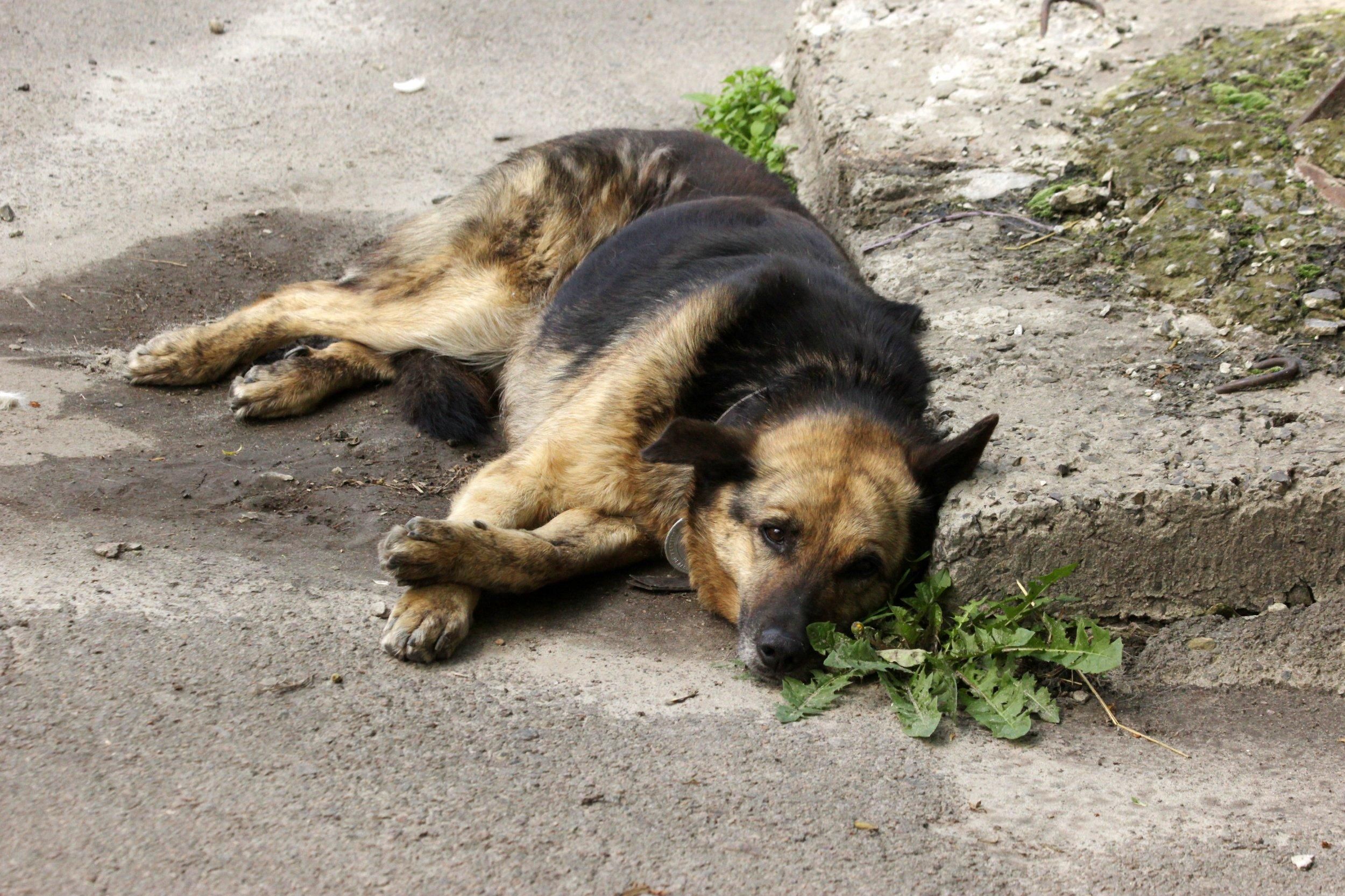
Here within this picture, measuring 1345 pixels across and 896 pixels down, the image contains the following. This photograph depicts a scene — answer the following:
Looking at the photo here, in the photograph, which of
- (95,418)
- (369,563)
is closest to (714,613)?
(369,563)

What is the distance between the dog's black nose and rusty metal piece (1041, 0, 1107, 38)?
14.4 feet

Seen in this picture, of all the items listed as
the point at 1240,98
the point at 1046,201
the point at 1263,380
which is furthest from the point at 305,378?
the point at 1240,98

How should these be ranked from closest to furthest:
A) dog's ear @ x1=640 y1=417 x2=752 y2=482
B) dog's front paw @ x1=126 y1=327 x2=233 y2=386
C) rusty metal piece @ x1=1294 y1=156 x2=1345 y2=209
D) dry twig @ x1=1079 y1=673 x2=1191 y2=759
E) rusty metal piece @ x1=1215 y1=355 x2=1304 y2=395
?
dry twig @ x1=1079 y1=673 x2=1191 y2=759
dog's ear @ x1=640 y1=417 x2=752 y2=482
rusty metal piece @ x1=1215 y1=355 x2=1304 y2=395
rusty metal piece @ x1=1294 y1=156 x2=1345 y2=209
dog's front paw @ x1=126 y1=327 x2=233 y2=386

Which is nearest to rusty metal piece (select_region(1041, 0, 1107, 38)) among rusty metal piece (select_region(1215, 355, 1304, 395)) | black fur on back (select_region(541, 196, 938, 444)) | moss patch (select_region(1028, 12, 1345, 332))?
moss patch (select_region(1028, 12, 1345, 332))

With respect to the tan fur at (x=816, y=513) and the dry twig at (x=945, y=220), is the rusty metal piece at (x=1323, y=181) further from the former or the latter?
the tan fur at (x=816, y=513)

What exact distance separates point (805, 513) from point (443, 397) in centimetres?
204

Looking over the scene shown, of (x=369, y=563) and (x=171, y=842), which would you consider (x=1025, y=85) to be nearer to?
(x=369, y=563)

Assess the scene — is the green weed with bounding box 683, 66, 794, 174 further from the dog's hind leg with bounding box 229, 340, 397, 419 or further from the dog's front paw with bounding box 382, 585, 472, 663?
the dog's front paw with bounding box 382, 585, 472, 663

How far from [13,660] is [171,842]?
0.80 m

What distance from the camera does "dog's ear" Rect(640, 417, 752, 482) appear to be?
338 centimetres

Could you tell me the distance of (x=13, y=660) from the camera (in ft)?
8.67

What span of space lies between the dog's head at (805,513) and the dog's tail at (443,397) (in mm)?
1494

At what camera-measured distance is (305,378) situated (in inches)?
191

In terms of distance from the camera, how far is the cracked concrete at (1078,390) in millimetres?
3178
